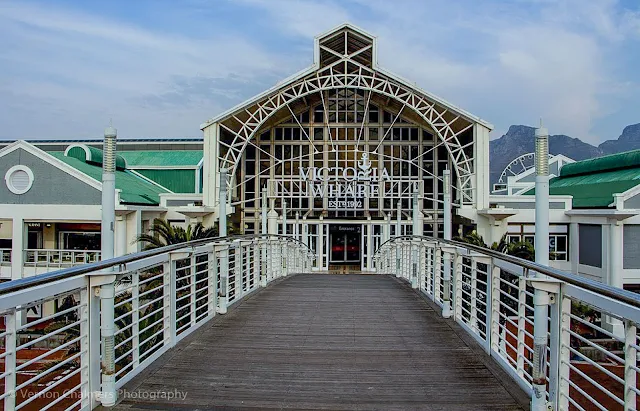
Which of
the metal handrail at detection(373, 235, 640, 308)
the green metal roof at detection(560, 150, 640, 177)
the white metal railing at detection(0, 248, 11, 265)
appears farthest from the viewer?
the green metal roof at detection(560, 150, 640, 177)

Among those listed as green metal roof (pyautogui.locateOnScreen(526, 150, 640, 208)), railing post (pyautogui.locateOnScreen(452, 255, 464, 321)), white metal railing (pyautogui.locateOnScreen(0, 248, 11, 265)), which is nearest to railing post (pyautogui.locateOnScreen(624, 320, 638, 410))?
railing post (pyautogui.locateOnScreen(452, 255, 464, 321))

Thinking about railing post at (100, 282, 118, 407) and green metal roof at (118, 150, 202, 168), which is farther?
green metal roof at (118, 150, 202, 168)

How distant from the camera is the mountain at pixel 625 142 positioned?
13562 centimetres

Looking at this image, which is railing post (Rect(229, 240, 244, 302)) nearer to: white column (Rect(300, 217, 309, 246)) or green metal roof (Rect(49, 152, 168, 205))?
green metal roof (Rect(49, 152, 168, 205))

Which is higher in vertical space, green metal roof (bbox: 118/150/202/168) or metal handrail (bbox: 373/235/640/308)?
green metal roof (bbox: 118/150/202/168)

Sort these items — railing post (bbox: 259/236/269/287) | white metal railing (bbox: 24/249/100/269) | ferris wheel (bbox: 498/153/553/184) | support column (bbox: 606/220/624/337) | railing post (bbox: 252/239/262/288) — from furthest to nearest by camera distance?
ferris wheel (bbox: 498/153/553/184) → white metal railing (bbox: 24/249/100/269) → support column (bbox: 606/220/624/337) → railing post (bbox: 259/236/269/287) → railing post (bbox: 252/239/262/288)

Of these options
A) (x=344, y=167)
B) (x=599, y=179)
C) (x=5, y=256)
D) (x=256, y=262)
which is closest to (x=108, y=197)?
(x=256, y=262)

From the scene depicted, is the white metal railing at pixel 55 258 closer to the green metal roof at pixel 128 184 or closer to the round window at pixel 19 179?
the round window at pixel 19 179

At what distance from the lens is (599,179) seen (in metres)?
31.5

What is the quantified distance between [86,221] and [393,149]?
18.2 meters

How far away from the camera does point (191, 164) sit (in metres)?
35.8

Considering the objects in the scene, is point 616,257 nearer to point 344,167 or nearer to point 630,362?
point 344,167

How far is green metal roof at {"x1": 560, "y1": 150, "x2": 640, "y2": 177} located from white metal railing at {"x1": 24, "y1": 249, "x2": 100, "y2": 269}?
28.0 metres

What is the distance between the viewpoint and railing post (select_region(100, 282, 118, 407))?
441cm
